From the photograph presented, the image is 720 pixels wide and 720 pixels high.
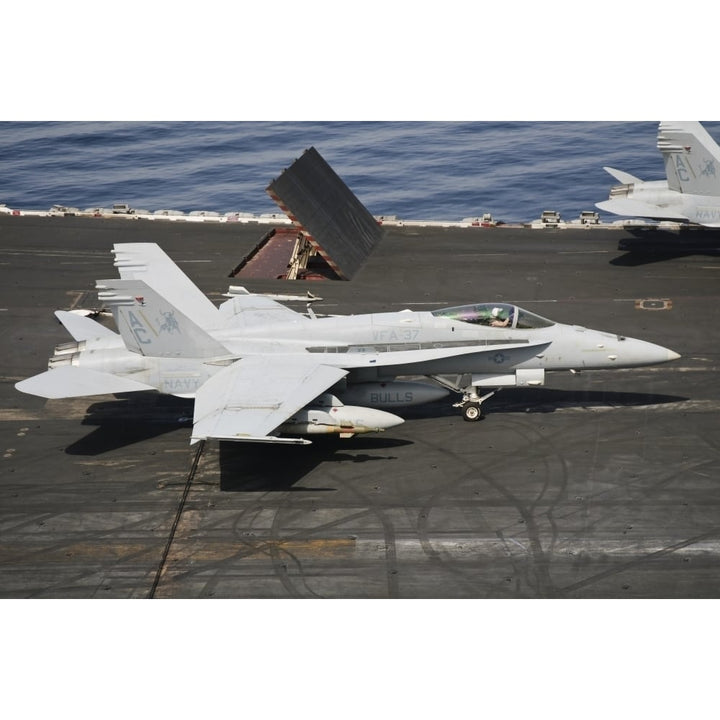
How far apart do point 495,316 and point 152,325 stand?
394 inches

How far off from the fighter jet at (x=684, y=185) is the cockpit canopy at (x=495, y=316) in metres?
18.1

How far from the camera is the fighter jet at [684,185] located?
156ft

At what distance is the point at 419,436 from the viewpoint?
3084 cm

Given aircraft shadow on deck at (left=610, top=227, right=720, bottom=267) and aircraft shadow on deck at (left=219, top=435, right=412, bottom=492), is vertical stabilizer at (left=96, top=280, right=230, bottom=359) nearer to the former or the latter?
aircraft shadow on deck at (left=219, top=435, right=412, bottom=492)

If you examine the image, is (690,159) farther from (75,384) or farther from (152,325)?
(75,384)

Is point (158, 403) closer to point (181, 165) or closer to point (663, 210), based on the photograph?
point (663, 210)

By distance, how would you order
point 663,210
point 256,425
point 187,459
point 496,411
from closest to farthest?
point 256,425
point 187,459
point 496,411
point 663,210

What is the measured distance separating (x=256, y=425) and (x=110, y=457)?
202 inches

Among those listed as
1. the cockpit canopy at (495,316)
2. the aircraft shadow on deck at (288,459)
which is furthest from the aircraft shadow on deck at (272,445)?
the cockpit canopy at (495,316)

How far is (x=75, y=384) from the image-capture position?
3002 centimetres

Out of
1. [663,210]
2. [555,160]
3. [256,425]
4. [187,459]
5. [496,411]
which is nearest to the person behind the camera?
[256,425]

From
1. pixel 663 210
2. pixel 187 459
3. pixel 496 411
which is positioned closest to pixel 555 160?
pixel 663 210

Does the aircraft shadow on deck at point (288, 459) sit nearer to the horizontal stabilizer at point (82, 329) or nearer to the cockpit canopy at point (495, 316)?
the cockpit canopy at point (495, 316)

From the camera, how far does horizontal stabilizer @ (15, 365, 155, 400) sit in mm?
29688
